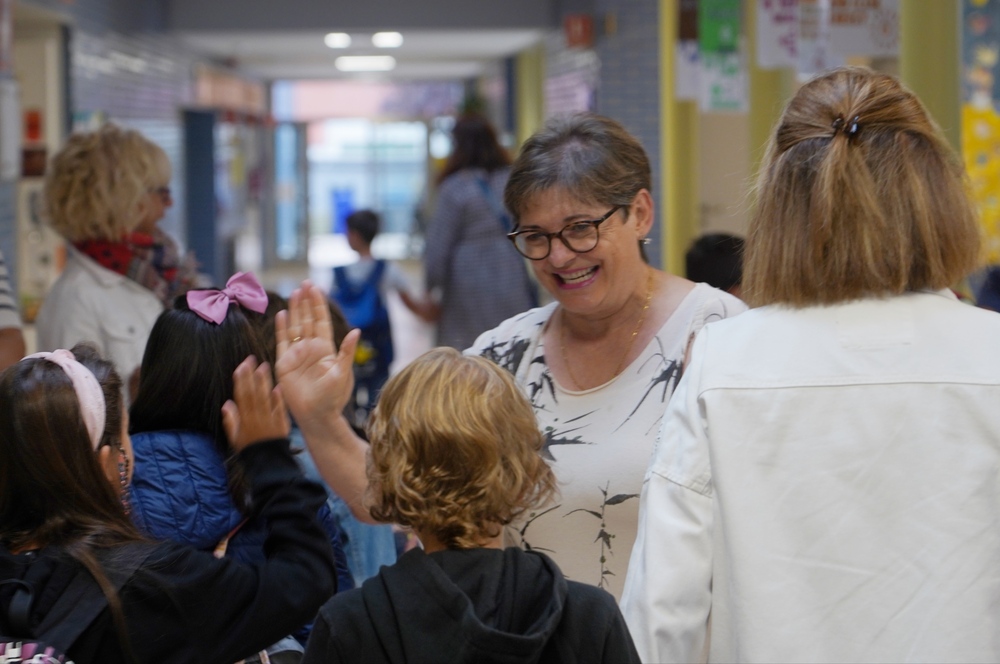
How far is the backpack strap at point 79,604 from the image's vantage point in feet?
5.75

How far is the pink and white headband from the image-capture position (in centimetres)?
188

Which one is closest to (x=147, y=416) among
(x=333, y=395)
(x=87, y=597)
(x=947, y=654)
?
(x=333, y=395)

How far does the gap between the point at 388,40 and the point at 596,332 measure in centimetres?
Answer: 1275

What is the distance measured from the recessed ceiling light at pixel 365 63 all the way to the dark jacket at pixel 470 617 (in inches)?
634

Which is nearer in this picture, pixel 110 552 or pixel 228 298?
pixel 110 552

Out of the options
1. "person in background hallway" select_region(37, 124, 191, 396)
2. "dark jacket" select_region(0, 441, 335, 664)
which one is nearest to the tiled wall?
"person in background hallway" select_region(37, 124, 191, 396)

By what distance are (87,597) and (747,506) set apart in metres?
0.97

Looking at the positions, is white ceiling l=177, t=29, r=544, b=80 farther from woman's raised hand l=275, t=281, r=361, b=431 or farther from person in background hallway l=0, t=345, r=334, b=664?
person in background hallway l=0, t=345, r=334, b=664

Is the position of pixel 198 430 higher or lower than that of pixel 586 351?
lower

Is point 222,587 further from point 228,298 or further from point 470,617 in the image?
point 228,298

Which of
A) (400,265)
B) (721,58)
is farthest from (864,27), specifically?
(400,265)

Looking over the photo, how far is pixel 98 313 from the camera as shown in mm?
3709

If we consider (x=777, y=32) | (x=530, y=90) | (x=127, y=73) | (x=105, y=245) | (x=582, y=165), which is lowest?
(x=105, y=245)

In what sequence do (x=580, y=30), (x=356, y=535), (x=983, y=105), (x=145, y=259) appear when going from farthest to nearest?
1. (x=580, y=30)
2. (x=983, y=105)
3. (x=145, y=259)
4. (x=356, y=535)
